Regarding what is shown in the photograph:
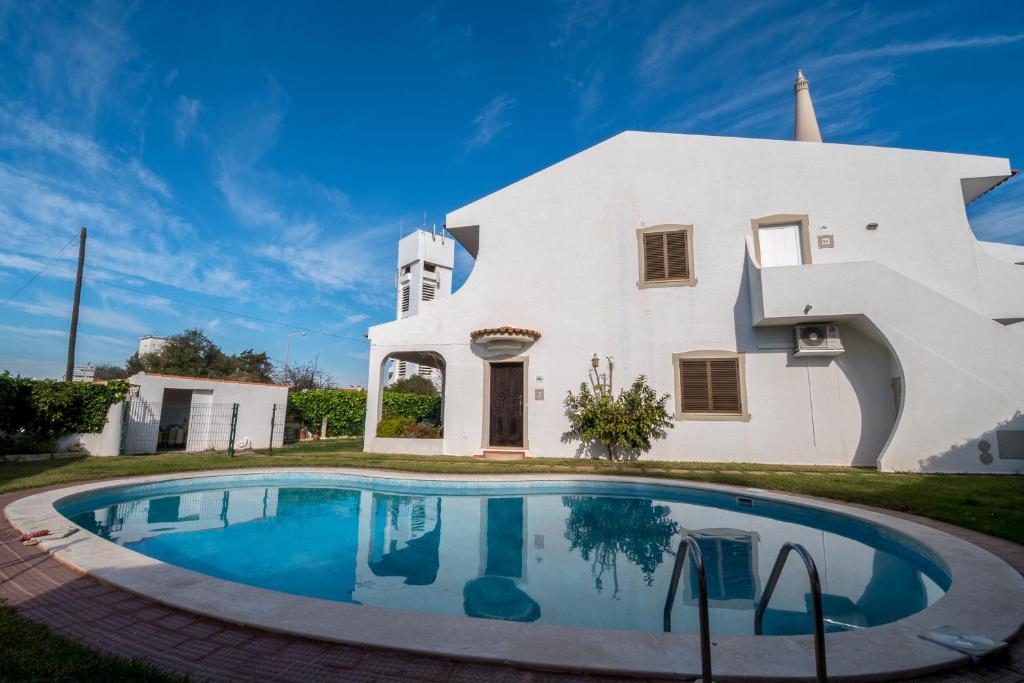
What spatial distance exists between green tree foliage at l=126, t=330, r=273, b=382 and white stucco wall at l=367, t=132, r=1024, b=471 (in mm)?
30923

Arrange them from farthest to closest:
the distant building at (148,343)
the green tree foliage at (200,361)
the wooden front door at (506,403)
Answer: the distant building at (148,343), the green tree foliage at (200,361), the wooden front door at (506,403)

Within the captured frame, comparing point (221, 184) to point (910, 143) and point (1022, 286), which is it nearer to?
point (910, 143)

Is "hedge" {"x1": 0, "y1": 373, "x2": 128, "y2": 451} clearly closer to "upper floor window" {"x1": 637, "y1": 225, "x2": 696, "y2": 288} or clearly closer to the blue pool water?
the blue pool water

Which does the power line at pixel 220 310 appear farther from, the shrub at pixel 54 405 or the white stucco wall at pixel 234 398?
the shrub at pixel 54 405

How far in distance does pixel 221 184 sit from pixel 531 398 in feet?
52.7

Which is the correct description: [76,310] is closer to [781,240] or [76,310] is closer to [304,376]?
[304,376]

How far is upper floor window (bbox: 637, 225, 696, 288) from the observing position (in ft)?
44.8

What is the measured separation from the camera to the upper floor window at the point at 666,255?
13.7 meters

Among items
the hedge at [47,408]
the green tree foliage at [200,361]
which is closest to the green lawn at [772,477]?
the hedge at [47,408]

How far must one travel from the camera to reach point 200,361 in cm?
3938

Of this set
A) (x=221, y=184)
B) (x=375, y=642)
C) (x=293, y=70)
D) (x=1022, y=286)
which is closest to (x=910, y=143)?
(x=1022, y=286)

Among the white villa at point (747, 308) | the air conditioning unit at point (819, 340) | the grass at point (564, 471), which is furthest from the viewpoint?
the air conditioning unit at point (819, 340)

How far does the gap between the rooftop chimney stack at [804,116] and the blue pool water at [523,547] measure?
13512mm

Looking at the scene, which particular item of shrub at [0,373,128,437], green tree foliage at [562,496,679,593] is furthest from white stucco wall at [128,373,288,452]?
green tree foliage at [562,496,679,593]
